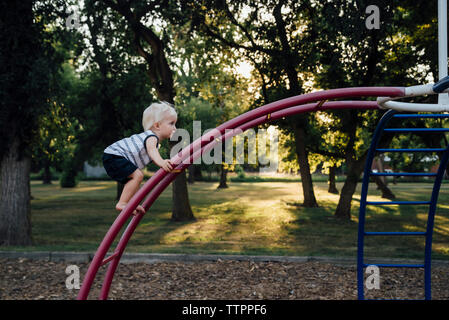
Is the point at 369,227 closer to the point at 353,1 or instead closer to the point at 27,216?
the point at 353,1

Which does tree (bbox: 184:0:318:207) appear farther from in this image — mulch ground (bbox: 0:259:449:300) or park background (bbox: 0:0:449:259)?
mulch ground (bbox: 0:259:449:300)

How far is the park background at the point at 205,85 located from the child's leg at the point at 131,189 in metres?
4.84

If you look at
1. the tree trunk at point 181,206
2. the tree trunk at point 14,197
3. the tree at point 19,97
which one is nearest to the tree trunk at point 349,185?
the tree trunk at point 181,206

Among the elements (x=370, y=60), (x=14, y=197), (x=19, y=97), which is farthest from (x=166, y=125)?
(x=370, y=60)

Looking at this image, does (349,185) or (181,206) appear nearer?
(349,185)

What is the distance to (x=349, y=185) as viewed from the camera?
15.0 metres

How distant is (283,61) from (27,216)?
8.52m

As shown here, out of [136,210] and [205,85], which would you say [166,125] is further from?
[205,85]

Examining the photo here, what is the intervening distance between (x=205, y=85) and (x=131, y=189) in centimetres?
1714

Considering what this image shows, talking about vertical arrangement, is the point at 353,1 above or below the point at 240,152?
above

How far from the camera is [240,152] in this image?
82.4 feet

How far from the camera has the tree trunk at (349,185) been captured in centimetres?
1418

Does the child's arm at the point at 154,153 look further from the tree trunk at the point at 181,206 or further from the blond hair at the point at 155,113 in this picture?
the tree trunk at the point at 181,206
